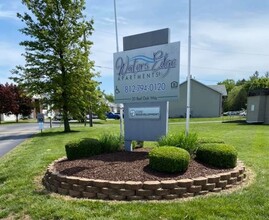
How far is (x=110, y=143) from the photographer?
7852 mm

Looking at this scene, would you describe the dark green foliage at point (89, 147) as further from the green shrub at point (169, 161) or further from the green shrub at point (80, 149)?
the green shrub at point (169, 161)

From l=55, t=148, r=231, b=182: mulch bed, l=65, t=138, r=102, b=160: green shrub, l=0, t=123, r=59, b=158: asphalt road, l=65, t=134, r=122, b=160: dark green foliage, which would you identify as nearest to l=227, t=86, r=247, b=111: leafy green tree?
l=0, t=123, r=59, b=158: asphalt road

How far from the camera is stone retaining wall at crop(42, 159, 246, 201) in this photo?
4.91m

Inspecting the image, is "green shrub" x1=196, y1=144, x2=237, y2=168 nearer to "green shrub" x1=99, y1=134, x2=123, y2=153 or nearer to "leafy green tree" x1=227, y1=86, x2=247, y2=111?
"green shrub" x1=99, y1=134, x2=123, y2=153

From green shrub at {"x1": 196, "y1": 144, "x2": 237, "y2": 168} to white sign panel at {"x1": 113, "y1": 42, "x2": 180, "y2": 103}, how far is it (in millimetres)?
1575

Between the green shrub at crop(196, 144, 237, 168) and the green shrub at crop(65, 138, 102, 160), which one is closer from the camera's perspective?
the green shrub at crop(196, 144, 237, 168)

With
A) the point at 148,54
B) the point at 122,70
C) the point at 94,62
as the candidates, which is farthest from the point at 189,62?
the point at 94,62

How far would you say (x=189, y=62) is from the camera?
7453mm

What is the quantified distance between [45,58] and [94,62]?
3314 millimetres

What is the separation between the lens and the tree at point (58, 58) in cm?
1992

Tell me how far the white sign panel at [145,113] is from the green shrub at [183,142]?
97 centimetres

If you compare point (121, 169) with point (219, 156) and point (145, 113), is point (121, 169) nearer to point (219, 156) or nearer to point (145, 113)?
point (219, 156)

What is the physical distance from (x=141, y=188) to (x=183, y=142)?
2.04 m

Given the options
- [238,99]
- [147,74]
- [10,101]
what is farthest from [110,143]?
[238,99]
